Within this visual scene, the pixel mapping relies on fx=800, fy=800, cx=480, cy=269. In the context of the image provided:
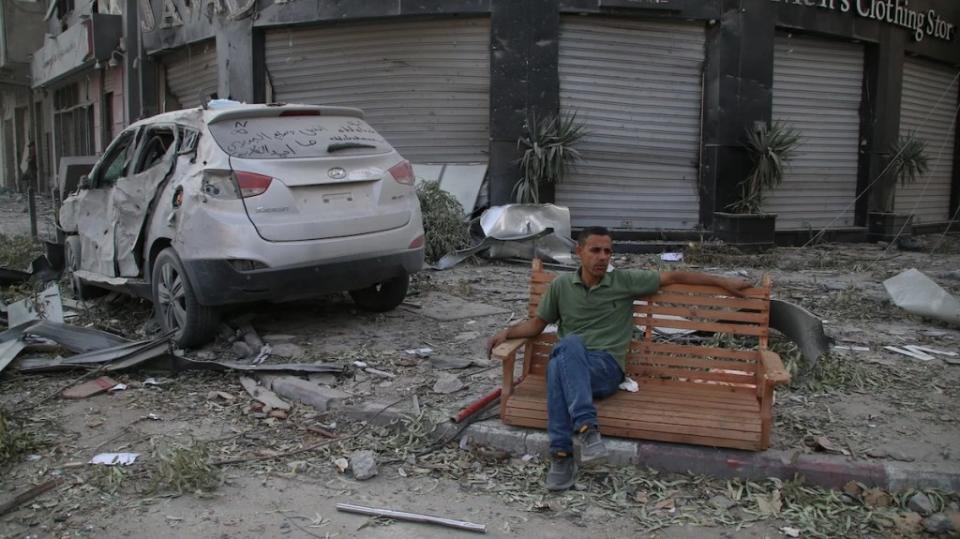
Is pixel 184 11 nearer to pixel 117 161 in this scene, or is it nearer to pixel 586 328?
pixel 117 161

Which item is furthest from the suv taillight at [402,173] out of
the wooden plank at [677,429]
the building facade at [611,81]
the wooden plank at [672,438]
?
the building facade at [611,81]

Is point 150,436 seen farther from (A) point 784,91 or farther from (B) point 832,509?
(A) point 784,91

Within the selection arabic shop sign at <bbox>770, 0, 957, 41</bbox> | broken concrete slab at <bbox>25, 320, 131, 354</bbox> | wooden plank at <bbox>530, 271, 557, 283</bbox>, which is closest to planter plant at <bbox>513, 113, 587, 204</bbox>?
arabic shop sign at <bbox>770, 0, 957, 41</bbox>

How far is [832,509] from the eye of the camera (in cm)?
356

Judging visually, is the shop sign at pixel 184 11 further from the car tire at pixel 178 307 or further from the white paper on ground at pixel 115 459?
the white paper on ground at pixel 115 459

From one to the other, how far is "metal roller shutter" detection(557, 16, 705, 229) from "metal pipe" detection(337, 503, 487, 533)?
28.1 ft

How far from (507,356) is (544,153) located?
735 centimetres

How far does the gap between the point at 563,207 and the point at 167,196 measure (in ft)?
20.1

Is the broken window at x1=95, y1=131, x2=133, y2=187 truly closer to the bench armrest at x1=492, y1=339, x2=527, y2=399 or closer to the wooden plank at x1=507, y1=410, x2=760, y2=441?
the bench armrest at x1=492, y1=339, x2=527, y2=399

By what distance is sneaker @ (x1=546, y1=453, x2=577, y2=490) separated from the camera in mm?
3762

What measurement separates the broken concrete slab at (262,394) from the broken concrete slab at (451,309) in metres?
1.97

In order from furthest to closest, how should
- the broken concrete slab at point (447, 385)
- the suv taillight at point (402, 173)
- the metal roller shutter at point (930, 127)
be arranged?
the metal roller shutter at point (930, 127), the suv taillight at point (402, 173), the broken concrete slab at point (447, 385)

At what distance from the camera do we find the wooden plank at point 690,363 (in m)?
4.19

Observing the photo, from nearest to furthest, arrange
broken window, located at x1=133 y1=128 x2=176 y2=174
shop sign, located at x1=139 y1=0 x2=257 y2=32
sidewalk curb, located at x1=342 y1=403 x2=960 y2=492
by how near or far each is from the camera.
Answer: sidewalk curb, located at x1=342 y1=403 x2=960 y2=492 → broken window, located at x1=133 y1=128 x2=176 y2=174 → shop sign, located at x1=139 y1=0 x2=257 y2=32
